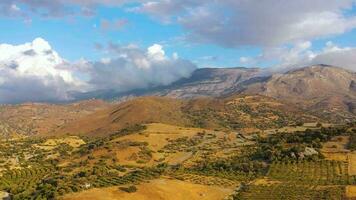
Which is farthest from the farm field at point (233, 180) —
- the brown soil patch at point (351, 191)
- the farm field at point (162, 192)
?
the brown soil patch at point (351, 191)

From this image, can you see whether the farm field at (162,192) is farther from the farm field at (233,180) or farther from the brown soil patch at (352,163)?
the brown soil patch at (352,163)

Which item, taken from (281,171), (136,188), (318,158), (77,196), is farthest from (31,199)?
(318,158)

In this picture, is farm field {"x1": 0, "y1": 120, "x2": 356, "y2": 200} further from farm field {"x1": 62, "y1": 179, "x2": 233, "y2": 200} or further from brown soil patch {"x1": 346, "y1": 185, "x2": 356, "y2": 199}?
brown soil patch {"x1": 346, "y1": 185, "x2": 356, "y2": 199}

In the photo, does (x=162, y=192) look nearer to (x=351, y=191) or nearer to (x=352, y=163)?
(x=351, y=191)

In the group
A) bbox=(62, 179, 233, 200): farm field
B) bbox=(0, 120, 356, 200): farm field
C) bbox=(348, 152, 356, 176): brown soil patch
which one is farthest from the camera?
bbox=(348, 152, 356, 176): brown soil patch

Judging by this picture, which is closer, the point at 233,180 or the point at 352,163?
the point at 233,180

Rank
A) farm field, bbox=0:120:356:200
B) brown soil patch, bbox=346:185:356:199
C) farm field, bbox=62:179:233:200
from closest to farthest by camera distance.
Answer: farm field, bbox=62:179:233:200
brown soil patch, bbox=346:185:356:199
farm field, bbox=0:120:356:200

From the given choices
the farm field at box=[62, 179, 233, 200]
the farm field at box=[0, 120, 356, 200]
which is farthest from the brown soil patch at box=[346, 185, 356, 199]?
the farm field at box=[62, 179, 233, 200]

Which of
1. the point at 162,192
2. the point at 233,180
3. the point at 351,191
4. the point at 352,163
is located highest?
the point at 352,163

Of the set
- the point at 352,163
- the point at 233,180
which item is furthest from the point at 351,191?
the point at 233,180

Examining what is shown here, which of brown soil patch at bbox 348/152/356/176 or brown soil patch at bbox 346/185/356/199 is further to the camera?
brown soil patch at bbox 348/152/356/176

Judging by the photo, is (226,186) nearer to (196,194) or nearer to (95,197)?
(196,194)
